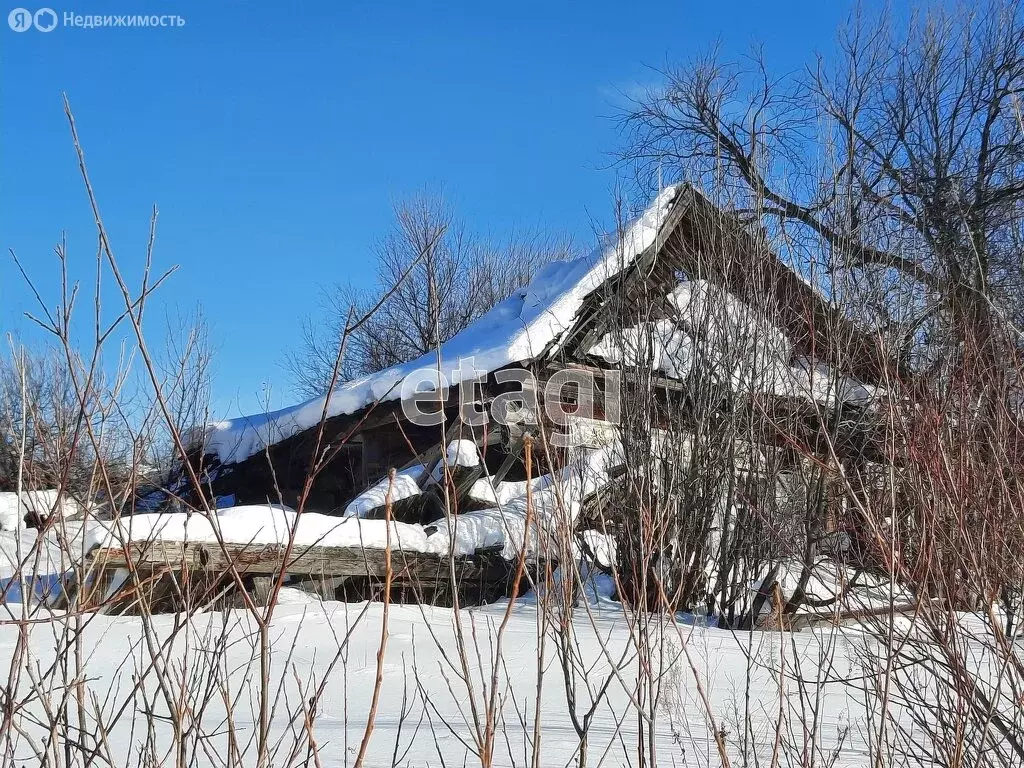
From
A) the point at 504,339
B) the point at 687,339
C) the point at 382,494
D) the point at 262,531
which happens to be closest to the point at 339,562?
the point at 262,531

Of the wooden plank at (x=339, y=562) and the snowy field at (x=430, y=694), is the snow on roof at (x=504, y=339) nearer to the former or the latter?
the wooden plank at (x=339, y=562)

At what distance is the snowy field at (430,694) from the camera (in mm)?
2096

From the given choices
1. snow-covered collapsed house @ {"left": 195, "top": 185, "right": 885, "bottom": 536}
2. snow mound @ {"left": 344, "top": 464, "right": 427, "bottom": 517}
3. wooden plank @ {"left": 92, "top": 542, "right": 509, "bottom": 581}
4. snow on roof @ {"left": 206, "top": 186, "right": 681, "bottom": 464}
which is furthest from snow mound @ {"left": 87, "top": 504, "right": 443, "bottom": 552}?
snow on roof @ {"left": 206, "top": 186, "right": 681, "bottom": 464}

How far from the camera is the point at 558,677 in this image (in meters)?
4.14

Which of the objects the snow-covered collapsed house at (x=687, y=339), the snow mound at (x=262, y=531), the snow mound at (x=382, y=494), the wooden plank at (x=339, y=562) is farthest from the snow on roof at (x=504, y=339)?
the wooden plank at (x=339, y=562)

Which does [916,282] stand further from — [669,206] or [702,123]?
[702,123]

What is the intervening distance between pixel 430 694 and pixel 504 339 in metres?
5.07

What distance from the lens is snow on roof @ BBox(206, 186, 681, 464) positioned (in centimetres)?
744

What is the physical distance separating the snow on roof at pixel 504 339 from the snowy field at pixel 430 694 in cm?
214

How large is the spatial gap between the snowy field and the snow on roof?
2.14 metres

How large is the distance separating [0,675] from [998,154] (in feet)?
45.6

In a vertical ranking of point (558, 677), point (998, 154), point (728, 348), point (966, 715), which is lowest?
point (558, 677)

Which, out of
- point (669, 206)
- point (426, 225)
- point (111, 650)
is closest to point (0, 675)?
point (111, 650)

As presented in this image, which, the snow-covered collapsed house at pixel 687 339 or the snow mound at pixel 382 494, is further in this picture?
the snow mound at pixel 382 494
